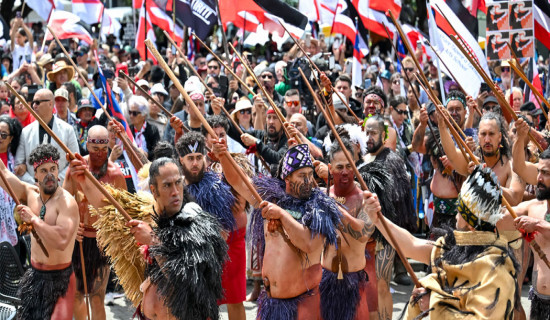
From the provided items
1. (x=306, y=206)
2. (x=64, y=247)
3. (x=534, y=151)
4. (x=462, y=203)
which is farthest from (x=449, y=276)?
(x=534, y=151)

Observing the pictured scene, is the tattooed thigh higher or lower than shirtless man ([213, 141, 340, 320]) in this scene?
lower

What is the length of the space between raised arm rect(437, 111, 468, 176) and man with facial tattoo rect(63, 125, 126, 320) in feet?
10.4

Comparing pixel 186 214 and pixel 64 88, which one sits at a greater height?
pixel 186 214

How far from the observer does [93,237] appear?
775 centimetres

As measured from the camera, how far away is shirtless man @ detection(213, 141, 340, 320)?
5633mm

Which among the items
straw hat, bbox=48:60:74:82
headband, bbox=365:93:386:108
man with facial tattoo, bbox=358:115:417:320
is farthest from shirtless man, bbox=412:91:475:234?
straw hat, bbox=48:60:74:82

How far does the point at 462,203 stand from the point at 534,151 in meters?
5.03

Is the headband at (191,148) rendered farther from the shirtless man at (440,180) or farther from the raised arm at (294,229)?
the shirtless man at (440,180)

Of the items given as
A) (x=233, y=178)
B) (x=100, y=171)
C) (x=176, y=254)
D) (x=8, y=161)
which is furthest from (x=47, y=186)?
(x=8, y=161)

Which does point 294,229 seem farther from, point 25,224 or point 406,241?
point 25,224

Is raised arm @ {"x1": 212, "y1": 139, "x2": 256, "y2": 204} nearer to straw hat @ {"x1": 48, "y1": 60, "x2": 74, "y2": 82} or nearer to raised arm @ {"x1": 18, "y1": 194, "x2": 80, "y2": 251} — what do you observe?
raised arm @ {"x1": 18, "y1": 194, "x2": 80, "y2": 251}

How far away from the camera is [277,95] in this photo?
43.0 feet

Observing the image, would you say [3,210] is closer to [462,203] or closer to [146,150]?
[146,150]

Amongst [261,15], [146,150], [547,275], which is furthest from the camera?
[261,15]
